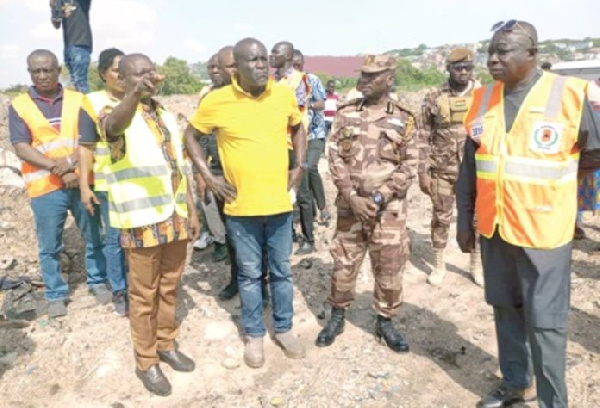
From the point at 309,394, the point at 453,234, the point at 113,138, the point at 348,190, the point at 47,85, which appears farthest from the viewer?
the point at 453,234

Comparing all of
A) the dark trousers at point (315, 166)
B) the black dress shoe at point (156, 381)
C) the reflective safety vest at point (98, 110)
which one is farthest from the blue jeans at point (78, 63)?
the black dress shoe at point (156, 381)

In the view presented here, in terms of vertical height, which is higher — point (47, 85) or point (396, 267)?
point (47, 85)

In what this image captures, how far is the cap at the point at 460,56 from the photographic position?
4742mm

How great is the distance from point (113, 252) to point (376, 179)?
244 centimetres

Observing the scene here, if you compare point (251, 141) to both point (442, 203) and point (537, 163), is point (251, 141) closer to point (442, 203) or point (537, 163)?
point (537, 163)

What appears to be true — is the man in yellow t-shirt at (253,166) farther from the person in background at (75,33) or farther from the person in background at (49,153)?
the person in background at (75,33)

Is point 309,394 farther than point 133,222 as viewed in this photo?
Yes

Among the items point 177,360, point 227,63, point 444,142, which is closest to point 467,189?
point 444,142

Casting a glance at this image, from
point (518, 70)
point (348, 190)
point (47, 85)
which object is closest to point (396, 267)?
point (348, 190)

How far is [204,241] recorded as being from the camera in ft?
20.8

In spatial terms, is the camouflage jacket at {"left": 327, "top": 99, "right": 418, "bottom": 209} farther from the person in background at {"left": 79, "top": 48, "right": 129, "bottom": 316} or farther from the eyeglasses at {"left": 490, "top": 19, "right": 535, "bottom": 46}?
the person in background at {"left": 79, "top": 48, "right": 129, "bottom": 316}

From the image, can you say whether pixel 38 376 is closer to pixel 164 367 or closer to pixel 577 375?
pixel 164 367

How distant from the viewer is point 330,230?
7031 mm

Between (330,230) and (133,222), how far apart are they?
4.15 meters
